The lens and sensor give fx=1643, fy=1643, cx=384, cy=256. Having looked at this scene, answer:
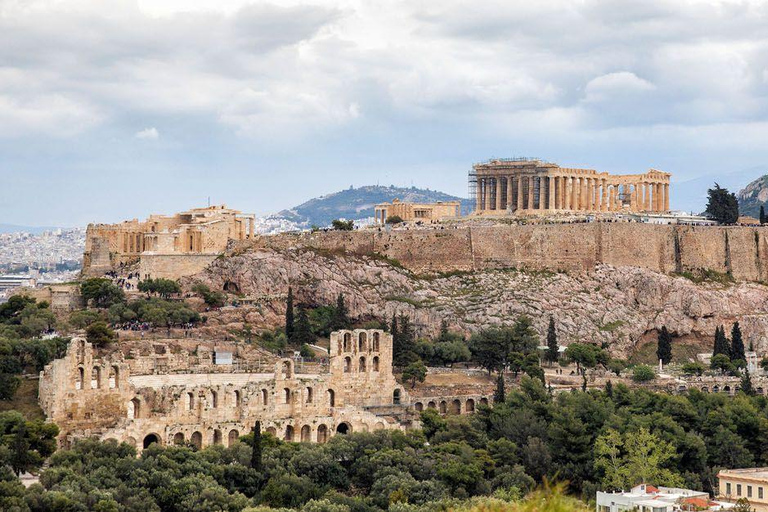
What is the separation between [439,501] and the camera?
6575 cm

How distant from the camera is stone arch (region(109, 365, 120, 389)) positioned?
74.4 m

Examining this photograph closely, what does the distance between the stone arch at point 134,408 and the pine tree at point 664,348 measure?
40.5 metres

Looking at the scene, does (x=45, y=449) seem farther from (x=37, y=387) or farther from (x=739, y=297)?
(x=739, y=297)

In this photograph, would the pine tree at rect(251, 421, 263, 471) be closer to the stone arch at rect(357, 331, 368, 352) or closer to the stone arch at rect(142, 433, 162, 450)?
the stone arch at rect(142, 433, 162, 450)

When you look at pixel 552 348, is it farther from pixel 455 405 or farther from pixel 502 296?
pixel 455 405

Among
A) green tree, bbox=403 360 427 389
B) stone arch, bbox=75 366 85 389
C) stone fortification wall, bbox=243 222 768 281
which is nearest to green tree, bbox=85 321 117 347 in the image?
stone arch, bbox=75 366 85 389

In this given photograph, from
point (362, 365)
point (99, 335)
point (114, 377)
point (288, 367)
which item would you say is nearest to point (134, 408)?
point (114, 377)

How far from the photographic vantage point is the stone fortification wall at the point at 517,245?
112 meters

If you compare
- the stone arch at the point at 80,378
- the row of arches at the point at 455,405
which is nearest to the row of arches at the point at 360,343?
the row of arches at the point at 455,405

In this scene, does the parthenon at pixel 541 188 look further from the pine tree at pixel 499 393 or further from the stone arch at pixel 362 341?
the stone arch at pixel 362 341

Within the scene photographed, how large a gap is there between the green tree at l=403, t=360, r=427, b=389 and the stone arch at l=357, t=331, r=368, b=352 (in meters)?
5.77

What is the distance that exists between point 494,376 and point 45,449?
Answer: 3194 cm

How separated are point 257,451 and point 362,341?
46.5 ft

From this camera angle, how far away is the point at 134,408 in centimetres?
7500
